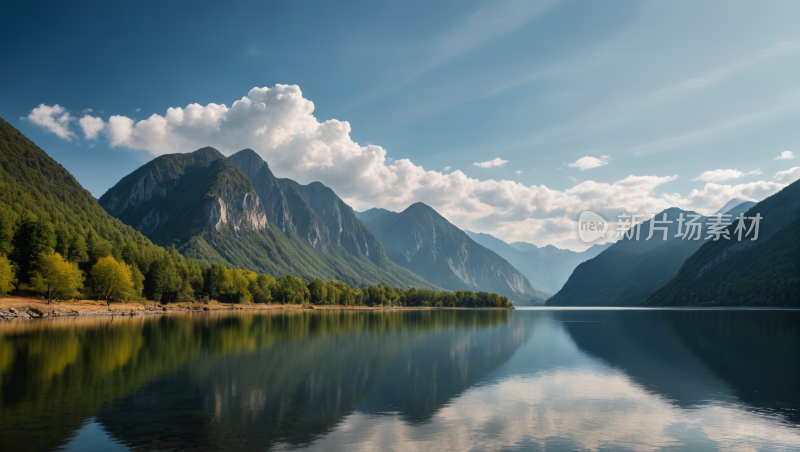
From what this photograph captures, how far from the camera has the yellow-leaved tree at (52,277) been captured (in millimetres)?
99938

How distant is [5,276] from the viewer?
300 ft

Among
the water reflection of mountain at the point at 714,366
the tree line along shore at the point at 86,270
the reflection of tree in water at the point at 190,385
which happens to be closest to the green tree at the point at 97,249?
the tree line along shore at the point at 86,270

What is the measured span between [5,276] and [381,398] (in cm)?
10594

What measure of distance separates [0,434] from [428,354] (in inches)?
1462

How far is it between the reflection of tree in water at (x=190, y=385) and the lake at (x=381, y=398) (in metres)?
0.14

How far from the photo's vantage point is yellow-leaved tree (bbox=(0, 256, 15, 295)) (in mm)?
90625

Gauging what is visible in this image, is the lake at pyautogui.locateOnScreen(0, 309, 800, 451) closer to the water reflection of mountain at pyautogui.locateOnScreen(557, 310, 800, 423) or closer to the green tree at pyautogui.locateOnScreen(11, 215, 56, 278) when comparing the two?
the water reflection of mountain at pyautogui.locateOnScreen(557, 310, 800, 423)

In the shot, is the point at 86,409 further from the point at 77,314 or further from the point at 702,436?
the point at 77,314

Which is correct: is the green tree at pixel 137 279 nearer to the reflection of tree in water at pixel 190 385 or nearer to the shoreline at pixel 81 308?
the shoreline at pixel 81 308

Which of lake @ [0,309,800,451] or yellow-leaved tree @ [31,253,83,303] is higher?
yellow-leaved tree @ [31,253,83,303]

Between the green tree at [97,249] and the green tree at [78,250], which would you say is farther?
the green tree at [97,249]

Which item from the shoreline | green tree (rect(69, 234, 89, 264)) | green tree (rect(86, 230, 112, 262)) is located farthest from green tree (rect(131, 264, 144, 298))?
green tree (rect(69, 234, 89, 264))

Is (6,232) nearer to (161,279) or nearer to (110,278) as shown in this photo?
(110,278)

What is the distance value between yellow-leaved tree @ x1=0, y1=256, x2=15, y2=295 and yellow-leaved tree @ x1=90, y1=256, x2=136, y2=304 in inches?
765
